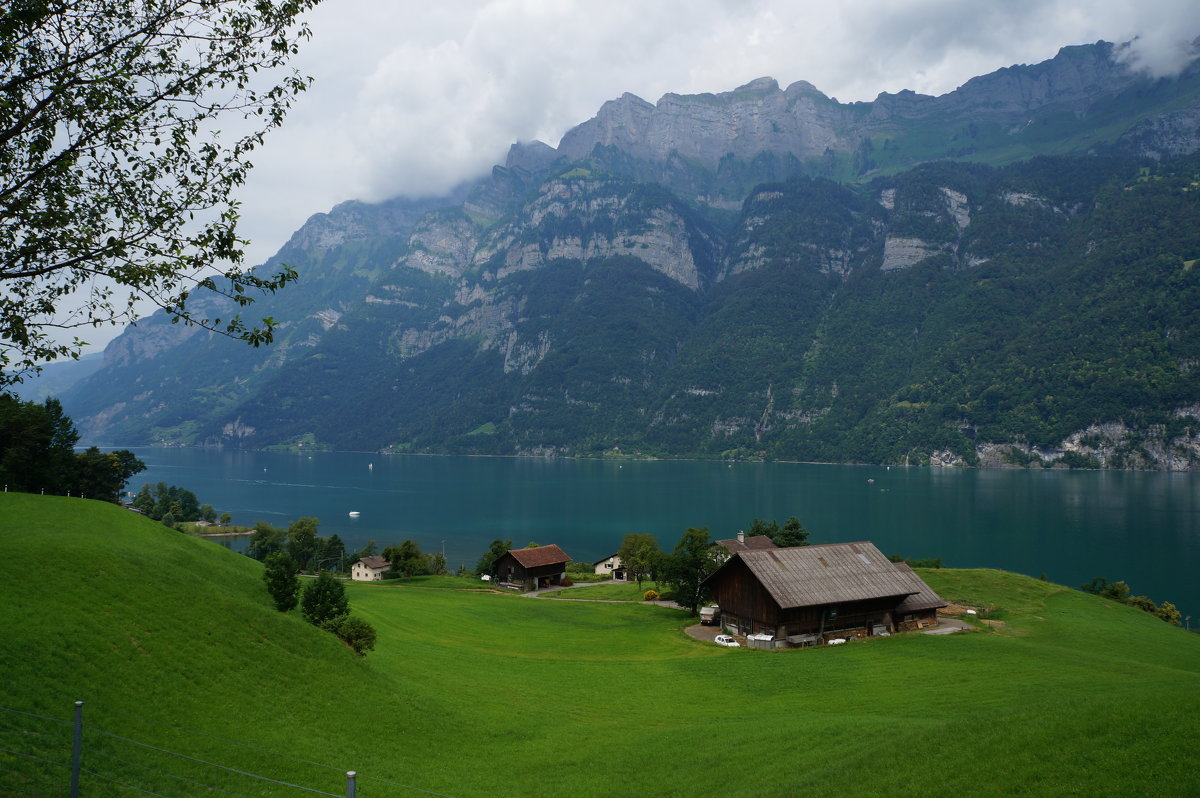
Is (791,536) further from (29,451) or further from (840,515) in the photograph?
(840,515)

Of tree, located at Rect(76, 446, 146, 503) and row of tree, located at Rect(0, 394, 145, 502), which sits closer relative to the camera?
row of tree, located at Rect(0, 394, 145, 502)

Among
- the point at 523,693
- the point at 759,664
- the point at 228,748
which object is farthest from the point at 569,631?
the point at 228,748

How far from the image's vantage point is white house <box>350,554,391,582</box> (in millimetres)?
77000

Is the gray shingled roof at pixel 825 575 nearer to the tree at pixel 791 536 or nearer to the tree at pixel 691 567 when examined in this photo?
the tree at pixel 691 567

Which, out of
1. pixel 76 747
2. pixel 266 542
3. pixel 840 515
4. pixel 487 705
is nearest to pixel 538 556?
pixel 266 542

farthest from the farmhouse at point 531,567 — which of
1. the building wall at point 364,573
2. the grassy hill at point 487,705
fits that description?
the grassy hill at point 487,705

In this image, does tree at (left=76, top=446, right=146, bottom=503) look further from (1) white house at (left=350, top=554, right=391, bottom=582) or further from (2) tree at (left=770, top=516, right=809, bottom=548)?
(2) tree at (left=770, top=516, right=809, bottom=548)

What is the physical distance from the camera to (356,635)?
27.1m

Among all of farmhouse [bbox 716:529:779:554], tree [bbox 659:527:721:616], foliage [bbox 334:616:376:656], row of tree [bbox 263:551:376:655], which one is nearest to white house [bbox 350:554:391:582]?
farmhouse [bbox 716:529:779:554]

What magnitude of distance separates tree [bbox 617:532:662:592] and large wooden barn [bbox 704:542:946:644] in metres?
16.9

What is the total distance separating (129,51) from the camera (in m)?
10.4

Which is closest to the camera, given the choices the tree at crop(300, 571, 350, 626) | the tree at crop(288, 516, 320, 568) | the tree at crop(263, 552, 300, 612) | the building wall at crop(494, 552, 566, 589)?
the tree at crop(300, 571, 350, 626)

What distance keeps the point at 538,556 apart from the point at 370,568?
19.5m

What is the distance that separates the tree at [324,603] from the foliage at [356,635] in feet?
2.85
